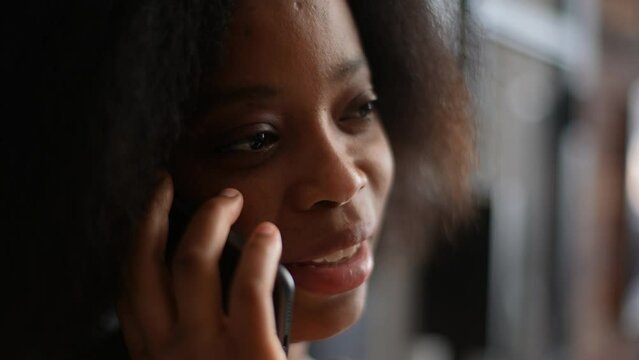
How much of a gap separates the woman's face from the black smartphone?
12 mm

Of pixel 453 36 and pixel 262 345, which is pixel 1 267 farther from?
pixel 453 36

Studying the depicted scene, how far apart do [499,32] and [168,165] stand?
1401mm

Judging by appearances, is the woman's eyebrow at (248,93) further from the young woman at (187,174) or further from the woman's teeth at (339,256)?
the woman's teeth at (339,256)

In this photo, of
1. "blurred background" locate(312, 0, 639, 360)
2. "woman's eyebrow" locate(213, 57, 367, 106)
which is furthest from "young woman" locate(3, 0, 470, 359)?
"blurred background" locate(312, 0, 639, 360)

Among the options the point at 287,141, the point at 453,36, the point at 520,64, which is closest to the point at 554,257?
the point at 520,64

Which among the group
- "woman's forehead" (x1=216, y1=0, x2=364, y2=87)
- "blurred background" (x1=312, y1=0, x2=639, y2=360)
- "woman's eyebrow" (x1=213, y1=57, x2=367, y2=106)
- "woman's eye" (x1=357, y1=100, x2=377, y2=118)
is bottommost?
"blurred background" (x1=312, y1=0, x2=639, y2=360)

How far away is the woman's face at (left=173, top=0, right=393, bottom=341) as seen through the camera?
54 centimetres

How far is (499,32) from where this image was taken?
72.2 inches

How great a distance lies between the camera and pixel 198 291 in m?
0.52

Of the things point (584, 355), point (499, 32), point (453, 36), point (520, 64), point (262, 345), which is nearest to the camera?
point (262, 345)

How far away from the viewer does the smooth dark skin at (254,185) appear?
0.52 metres

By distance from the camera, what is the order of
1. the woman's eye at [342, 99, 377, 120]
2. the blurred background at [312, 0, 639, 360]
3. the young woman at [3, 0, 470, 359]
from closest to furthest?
the young woman at [3, 0, 470, 359], the woman's eye at [342, 99, 377, 120], the blurred background at [312, 0, 639, 360]

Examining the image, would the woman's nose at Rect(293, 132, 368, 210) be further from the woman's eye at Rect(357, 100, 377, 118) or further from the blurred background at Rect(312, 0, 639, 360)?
the blurred background at Rect(312, 0, 639, 360)

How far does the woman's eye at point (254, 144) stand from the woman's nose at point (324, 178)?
2cm
